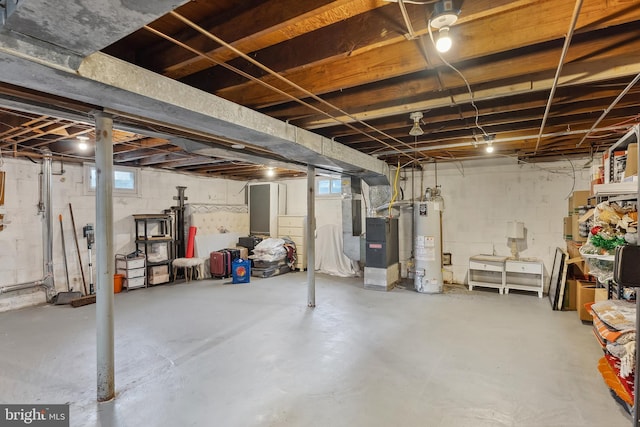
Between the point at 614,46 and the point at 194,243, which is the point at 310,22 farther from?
the point at 194,243

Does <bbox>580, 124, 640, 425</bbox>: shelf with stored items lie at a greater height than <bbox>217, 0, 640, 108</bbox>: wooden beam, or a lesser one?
lesser

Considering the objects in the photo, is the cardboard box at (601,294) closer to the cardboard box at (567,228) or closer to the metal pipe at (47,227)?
the cardboard box at (567,228)

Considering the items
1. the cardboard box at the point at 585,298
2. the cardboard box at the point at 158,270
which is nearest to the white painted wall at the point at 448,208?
the cardboard box at the point at 158,270

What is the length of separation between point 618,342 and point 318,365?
88.8 inches

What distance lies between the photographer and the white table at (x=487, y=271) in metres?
5.31

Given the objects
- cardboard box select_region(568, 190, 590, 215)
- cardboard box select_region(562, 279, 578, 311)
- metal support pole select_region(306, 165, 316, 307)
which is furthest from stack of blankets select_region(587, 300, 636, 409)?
metal support pole select_region(306, 165, 316, 307)

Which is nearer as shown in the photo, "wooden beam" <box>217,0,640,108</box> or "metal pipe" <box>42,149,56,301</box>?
"wooden beam" <box>217,0,640,108</box>

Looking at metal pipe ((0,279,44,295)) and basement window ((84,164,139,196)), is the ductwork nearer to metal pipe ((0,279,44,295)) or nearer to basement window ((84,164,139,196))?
basement window ((84,164,139,196))

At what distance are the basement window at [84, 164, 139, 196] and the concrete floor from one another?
2228 millimetres

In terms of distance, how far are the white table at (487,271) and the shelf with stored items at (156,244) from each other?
5.85 m

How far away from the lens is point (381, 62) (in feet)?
7.01

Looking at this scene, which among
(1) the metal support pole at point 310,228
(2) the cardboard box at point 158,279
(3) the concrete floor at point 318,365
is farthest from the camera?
(2) the cardboard box at point 158,279

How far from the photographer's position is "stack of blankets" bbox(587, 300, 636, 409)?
6.79 ft

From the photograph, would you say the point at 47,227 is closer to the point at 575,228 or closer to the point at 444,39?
the point at 444,39
